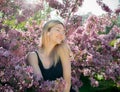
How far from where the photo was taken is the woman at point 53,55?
3.72 m

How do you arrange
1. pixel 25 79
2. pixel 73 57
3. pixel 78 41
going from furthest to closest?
pixel 78 41 < pixel 73 57 < pixel 25 79

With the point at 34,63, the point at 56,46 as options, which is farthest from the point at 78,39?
the point at 34,63

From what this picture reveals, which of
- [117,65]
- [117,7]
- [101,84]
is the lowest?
[101,84]

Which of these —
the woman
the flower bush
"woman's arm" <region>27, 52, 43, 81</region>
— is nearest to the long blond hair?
the woman

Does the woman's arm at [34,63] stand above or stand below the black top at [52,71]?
above

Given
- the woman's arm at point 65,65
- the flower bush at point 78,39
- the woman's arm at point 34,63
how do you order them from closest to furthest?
the woman's arm at point 34,63
the woman's arm at point 65,65
the flower bush at point 78,39

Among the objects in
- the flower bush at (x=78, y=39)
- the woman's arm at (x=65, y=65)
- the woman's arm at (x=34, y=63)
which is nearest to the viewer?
the woman's arm at (x=34, y=63)

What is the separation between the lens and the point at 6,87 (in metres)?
3.41

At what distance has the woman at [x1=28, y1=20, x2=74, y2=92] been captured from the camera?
3.72m

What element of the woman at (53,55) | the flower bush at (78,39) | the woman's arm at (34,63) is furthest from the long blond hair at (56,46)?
the flower bush at (78,39)

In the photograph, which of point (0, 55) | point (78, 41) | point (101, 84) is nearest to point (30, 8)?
point (78, 41)

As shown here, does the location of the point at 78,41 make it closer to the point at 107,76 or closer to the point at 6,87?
the point at 107,76

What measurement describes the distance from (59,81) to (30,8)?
4026mm

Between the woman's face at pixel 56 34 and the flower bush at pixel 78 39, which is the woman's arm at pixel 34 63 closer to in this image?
the woman's face at pixel 56 34
